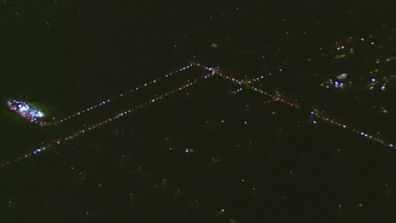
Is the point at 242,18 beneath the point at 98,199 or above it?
above

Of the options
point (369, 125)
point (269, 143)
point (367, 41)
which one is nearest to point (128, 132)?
point (269, 143)

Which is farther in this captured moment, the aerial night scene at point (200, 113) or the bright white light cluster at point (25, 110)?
the bright white light cluster at point (25, 110)

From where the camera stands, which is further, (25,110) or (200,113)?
(25,110)

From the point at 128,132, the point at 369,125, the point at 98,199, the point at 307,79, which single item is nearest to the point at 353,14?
the point at 307,79

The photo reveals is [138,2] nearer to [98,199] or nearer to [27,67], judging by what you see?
[27,67]

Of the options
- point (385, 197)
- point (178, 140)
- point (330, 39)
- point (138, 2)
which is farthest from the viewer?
point (138, 2)

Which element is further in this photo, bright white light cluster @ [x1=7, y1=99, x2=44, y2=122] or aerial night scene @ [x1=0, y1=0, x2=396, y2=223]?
bright white light cluster @ [x1=7, y1=99, x2=44, y2=122]

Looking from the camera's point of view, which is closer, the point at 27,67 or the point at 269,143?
the point at 269,143

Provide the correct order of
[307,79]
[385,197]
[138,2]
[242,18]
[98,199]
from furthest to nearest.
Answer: [138,2], [242,18], [307,79], [98,199], [385,197]
